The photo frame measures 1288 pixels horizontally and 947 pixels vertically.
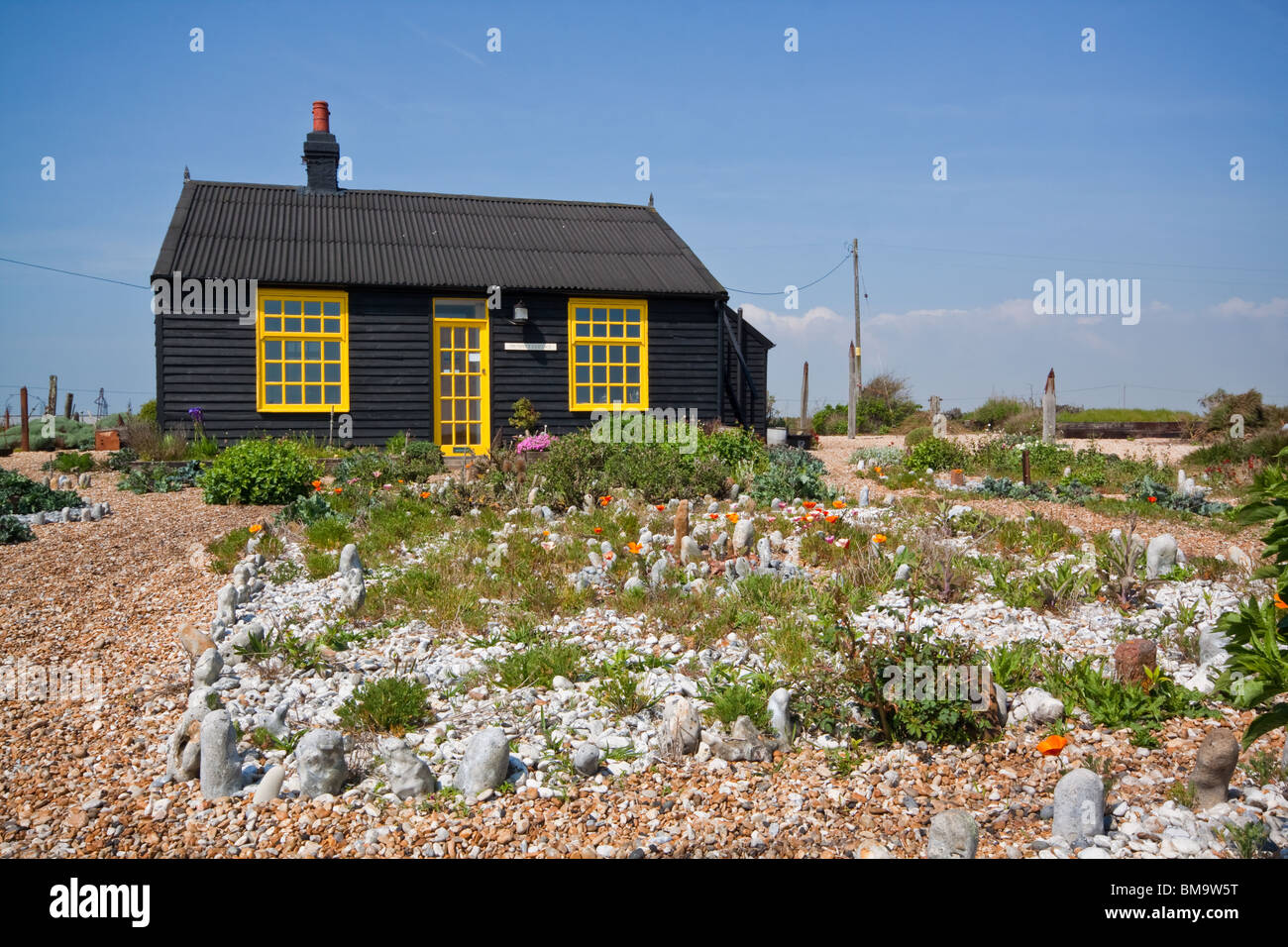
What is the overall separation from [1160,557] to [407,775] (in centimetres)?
479

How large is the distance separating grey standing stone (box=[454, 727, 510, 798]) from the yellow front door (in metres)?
12.4

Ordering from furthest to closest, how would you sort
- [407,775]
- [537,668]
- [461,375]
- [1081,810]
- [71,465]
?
1. [461,375]
2. [71,465]
3. [537,668]
4. [407,775]
5. [1081,810]

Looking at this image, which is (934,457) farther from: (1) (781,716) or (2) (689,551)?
(1) (781,716)

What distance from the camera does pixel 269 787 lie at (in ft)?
10.4

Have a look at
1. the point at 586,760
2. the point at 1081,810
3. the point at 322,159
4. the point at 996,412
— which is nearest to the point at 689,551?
the point at 586,760

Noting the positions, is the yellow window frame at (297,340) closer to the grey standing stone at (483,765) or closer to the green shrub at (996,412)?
the grey standing stone at (483,765)

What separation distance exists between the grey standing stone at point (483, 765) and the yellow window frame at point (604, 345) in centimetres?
1283

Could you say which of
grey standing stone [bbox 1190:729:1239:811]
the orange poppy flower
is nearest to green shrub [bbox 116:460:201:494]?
the orange poppy flower

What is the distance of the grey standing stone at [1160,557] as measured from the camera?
5.62m

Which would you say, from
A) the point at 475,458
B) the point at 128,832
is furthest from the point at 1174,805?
the point at 475,458

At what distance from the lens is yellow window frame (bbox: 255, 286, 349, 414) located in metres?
14.6

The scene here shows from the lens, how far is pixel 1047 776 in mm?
3209

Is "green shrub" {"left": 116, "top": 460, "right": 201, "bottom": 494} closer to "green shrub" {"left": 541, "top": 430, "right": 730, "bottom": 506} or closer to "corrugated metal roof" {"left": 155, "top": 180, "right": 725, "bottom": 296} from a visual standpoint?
"corrugated metal roof" {"left": 155, "top": 180, "right": 725, "bottom": 296}

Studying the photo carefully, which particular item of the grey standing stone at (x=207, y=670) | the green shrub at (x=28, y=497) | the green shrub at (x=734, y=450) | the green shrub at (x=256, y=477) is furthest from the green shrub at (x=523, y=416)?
the grey standing stone at (x=207, y=670)
